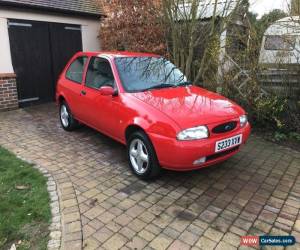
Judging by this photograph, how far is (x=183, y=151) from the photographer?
366cm

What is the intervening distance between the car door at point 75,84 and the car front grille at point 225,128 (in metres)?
2.86

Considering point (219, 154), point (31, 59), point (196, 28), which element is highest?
point (196, 28)

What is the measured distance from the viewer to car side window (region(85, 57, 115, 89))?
16.3 ft

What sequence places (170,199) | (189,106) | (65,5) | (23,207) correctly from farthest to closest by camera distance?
(65,5) → (189,106) → (170,199) → (23,207)

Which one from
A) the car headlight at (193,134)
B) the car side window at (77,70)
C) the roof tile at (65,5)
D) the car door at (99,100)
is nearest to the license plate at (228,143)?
the car headlight at (193,134)

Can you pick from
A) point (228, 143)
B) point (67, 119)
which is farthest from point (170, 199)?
point (67, 119)

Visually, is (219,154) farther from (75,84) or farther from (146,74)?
(75,84)

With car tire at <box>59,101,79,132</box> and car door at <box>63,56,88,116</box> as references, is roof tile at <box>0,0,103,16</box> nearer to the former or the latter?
car door at <box>63,56,88,116</box>

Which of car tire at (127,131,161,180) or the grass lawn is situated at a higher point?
car tire at (127,131,161,180)

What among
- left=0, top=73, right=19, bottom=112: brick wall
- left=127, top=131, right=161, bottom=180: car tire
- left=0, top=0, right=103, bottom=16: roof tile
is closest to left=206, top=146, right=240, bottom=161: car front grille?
left=127, top=131, right=161, bottom=180: car tire

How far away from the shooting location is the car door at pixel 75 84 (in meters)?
5.78

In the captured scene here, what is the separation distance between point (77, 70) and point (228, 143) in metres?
3.50

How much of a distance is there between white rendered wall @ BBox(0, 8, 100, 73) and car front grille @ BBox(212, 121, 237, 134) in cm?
694

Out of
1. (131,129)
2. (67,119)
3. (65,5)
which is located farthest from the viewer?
(65,5)
